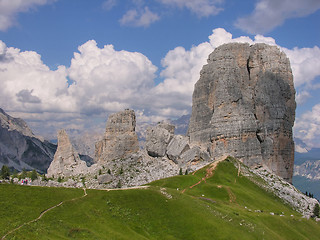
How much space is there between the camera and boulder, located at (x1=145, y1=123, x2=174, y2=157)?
142000 millimetres

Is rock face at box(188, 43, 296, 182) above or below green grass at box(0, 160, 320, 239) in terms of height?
above

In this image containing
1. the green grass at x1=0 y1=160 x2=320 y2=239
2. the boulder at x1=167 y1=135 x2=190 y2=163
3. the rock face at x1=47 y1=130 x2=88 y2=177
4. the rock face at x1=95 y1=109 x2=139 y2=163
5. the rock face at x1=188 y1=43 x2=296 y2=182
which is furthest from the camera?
the rock face at x1=47 y1=130 x2=88 y2=177

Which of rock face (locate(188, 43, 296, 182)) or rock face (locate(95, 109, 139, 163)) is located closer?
rock face (locate(188, 43, 296, 182))

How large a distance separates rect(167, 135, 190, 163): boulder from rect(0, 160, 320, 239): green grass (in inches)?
2199

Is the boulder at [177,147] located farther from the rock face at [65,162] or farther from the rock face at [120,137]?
the rock face at [65,162]

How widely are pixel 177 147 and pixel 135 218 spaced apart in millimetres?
78499

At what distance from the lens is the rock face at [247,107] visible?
128000 mm

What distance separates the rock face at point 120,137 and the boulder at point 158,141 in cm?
608

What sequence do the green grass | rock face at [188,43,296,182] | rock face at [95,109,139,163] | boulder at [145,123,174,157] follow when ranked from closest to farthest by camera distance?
1. the green grass
2. rock face at [188,43,296,182]
3. rock face at [95,109,139,163]
4. boulder at [145,123,174,157]

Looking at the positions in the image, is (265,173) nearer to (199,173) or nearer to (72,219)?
(199,173)

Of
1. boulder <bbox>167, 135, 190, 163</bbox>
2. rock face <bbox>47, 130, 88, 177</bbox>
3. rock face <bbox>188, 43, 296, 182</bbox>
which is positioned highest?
rock face <bbox>188, 43, 296, 182</bbox>

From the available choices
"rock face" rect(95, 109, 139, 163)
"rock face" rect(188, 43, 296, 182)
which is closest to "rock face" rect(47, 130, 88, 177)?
"rock face" rect(95, 109, 139, 163)

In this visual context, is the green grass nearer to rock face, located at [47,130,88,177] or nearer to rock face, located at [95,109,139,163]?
rock face, located at [95,109,139,163]

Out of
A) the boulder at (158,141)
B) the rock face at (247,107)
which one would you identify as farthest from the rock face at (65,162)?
the rock face at (247,107)
